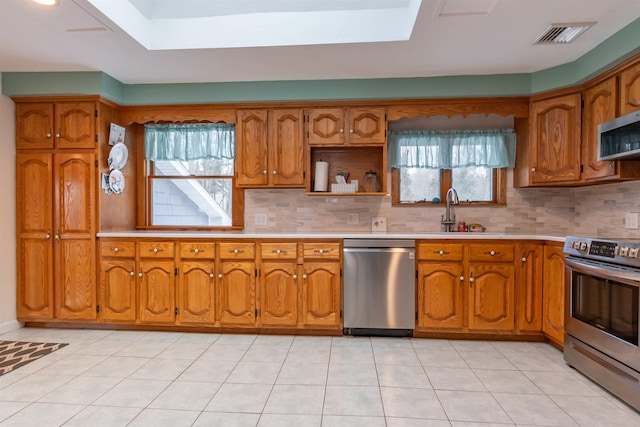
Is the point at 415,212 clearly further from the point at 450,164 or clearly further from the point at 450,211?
the point at 450,164

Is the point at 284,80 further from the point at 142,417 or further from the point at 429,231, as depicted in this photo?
the point at 142,417

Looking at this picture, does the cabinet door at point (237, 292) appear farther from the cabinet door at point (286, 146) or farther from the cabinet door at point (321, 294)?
the cabinet door at point (286, 146)

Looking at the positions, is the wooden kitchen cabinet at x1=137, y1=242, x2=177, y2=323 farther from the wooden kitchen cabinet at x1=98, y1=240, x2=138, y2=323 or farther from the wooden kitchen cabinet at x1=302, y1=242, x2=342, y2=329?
the wooden kitchen cabinet at x1=302, y1=242, x2=342, y2=329

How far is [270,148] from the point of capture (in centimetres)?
351

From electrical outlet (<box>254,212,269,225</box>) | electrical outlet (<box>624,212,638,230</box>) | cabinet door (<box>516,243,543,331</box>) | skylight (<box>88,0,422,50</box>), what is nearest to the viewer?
skylight (<box>88,0,422,50</box>)

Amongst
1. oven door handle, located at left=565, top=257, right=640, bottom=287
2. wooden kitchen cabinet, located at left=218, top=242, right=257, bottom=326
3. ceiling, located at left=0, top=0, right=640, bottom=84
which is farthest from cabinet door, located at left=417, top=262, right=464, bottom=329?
ceiling, located at left=0, top=0, right=640, bottom=84

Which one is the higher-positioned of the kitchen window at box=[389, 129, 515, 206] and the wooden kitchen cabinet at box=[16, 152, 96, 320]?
the kitchen window at box=[389, 129, 515, 206]

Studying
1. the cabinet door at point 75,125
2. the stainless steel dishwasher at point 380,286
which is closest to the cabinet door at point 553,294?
the stainless steel dishwasher at point 380,286

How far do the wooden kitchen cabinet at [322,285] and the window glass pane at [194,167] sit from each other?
135cm

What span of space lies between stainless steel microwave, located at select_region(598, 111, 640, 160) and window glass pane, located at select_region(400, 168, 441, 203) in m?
1.39

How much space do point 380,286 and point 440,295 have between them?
510 millimetres

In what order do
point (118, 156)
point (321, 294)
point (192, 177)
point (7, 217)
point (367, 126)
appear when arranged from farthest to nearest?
point (192, 177)
point (118, 156)
point (367, 126)
point (7, 217)
point (321, 294)

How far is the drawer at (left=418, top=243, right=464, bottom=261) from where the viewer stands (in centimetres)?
314

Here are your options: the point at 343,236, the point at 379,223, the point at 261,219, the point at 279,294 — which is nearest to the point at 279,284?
the point at 279,294
